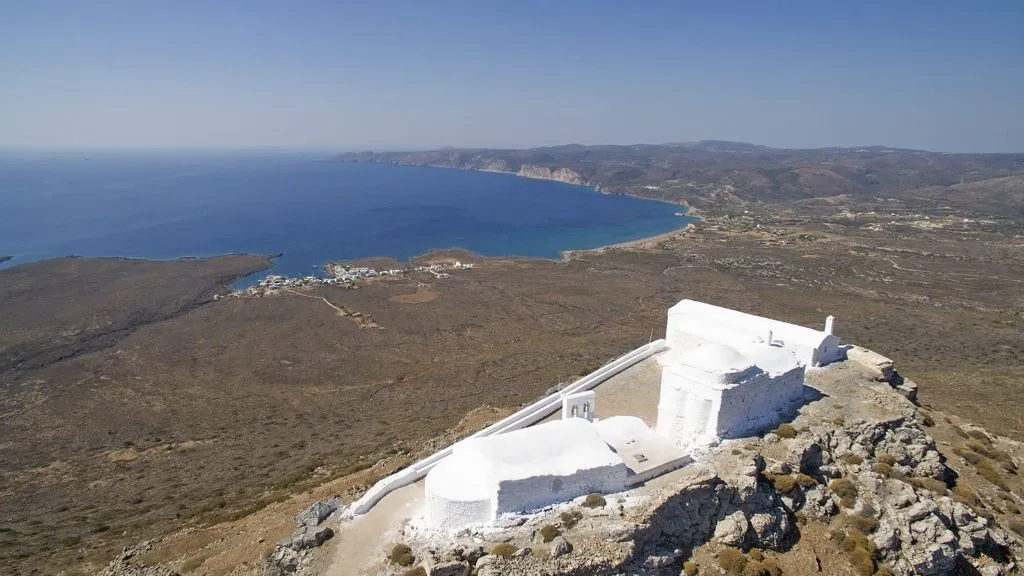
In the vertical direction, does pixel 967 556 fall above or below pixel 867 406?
below

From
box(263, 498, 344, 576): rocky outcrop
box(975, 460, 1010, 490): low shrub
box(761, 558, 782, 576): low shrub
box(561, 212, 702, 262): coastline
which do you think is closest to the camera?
box(263, 498, 344, 576): rocky outcrop

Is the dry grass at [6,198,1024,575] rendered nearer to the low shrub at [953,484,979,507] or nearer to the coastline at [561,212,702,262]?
the low shrub at [953,484,979,507]

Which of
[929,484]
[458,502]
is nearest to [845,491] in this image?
[929,484]

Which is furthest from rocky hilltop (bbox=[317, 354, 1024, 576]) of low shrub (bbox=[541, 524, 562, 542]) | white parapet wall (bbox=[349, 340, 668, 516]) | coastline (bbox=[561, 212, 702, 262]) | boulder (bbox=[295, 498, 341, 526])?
coastline (bbox=[561, 212, 702, 262])

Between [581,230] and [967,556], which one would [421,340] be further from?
[581,230]

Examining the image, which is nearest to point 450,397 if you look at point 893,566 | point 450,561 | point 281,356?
point 281,356
